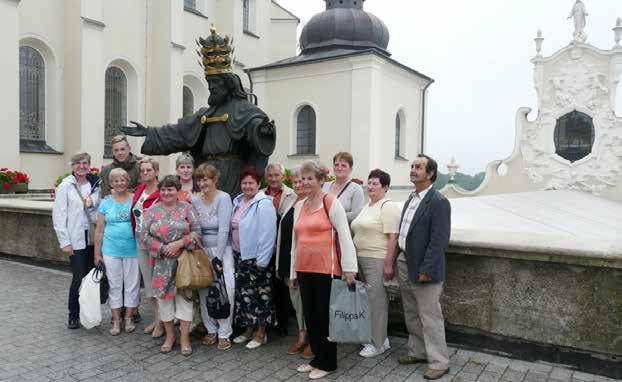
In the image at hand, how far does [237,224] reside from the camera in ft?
15.0

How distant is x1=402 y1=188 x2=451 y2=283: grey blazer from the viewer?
3850 mm

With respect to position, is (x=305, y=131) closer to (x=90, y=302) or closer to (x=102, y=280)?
(x=102, y=280)

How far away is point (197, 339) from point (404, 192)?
1965 cm

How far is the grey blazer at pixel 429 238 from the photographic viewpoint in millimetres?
3850

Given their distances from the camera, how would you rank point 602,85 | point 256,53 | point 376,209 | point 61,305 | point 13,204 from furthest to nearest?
point 256,53
point 602,85
point 13,204
point 61,305
point 376,209

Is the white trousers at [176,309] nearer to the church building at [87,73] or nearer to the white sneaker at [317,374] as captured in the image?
the white sneaker at [317,374]

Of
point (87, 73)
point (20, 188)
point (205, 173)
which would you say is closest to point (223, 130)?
point (205, 173)

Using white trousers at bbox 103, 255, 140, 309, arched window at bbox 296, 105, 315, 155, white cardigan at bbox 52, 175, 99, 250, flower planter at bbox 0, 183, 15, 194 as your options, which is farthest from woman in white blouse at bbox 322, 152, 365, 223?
arched window at bbox 296, 105, 315, 155

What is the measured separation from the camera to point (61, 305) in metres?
5.89

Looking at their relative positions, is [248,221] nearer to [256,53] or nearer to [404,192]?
[404,192]

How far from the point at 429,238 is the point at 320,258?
0.88 meters

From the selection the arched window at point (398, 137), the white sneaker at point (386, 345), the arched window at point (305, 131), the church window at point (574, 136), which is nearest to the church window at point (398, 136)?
the arched window at point (398, 137)

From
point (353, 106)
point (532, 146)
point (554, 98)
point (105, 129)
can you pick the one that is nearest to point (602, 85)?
point (554, 98)

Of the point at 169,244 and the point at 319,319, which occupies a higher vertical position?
the point at 169,244
